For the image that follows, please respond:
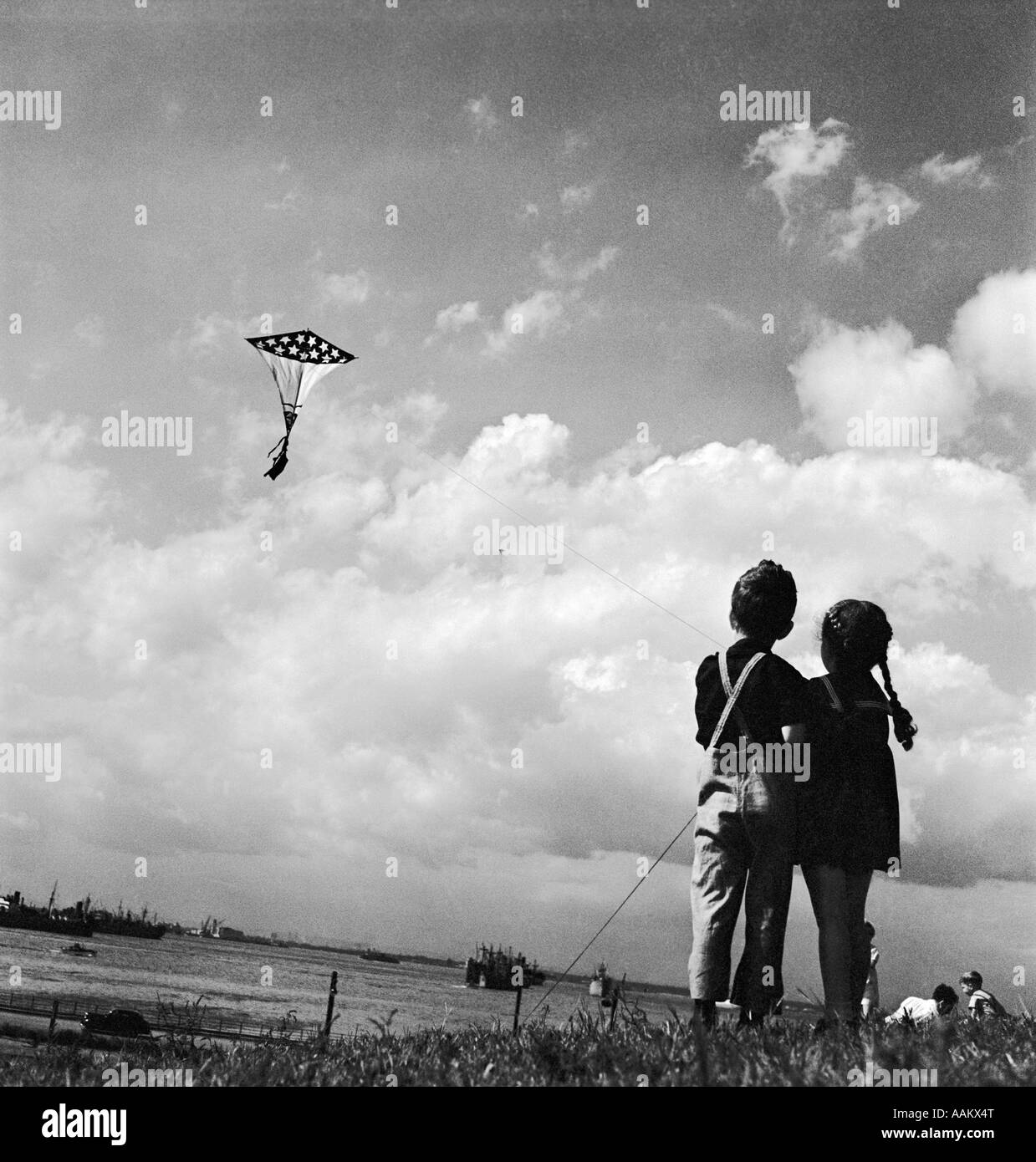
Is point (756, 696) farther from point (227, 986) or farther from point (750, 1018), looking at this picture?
point (227, 986)

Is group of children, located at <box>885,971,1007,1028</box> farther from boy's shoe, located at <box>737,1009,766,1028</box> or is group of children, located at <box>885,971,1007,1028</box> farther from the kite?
the kite

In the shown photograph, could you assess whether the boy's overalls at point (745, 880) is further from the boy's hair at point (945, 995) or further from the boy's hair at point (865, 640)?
the boy's hair at point (945, 995)

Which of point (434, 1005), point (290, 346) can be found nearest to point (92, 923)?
point (434, 1005)

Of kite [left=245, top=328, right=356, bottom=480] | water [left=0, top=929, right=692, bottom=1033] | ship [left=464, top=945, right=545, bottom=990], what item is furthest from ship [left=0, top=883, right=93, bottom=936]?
kite [left=245, top=328, right=356, bottom=480]

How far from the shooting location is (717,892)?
443cm

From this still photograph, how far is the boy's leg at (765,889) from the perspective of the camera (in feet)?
14.5

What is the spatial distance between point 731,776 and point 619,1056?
4.58 feet

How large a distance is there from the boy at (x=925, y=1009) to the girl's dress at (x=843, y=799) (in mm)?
1093

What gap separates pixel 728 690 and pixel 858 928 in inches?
56.3

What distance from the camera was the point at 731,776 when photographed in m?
4.52

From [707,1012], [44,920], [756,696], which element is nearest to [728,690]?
[756,696]

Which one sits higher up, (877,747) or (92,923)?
(877,747)

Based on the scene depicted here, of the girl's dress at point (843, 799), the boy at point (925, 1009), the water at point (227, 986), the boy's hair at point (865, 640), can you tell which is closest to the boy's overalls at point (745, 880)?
the girl's dress at point (843, 799)
